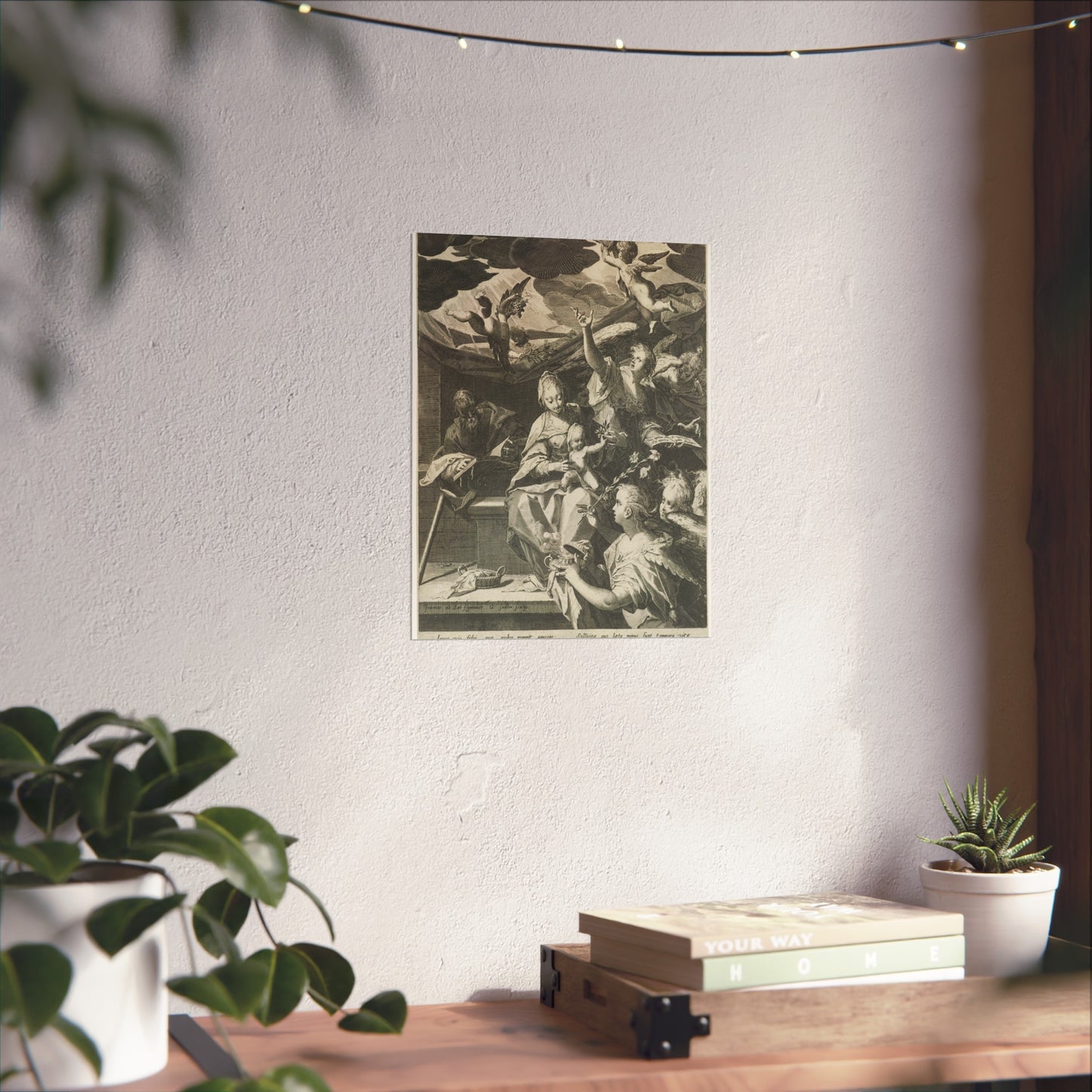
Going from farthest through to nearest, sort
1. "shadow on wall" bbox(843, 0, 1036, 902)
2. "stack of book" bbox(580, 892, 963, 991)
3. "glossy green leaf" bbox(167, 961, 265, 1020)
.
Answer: "shadow on wall" bbox(843, 0, 1036, 902)
"stack of book" bbox(580, 892, 963, 991)
"glossy green leaf" bbox(167, 961, 265, 1020)

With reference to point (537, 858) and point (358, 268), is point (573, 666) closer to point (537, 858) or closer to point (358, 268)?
point (537, 858)

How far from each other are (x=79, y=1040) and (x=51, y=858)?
130mm

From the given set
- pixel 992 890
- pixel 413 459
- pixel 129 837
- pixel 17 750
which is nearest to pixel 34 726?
pixel 17 750

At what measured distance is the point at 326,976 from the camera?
3.53 ft

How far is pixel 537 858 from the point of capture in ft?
4.46

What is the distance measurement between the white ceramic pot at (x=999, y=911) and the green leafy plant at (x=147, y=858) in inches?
25.1

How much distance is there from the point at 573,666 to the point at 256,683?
14.2 inches

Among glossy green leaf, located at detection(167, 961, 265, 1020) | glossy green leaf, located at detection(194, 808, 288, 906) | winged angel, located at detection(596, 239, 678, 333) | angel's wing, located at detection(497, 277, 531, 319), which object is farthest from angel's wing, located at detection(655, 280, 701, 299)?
glossy green leaf, located at detection(167, 961, 265, 1020)

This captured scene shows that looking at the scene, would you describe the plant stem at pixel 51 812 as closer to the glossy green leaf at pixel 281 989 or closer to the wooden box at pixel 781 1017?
the glossy green leaf at pixel 281 989

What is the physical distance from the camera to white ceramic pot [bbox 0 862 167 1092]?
3.12ft

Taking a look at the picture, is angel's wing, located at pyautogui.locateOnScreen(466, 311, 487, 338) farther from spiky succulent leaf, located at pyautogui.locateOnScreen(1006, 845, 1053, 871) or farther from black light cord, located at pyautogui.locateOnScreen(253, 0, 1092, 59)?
spiky succulent leaf, located at pyautogui.locateOnScreen(1006, 845, 1053, 871)

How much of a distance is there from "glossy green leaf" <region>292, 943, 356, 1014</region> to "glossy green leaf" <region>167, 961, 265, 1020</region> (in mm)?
158

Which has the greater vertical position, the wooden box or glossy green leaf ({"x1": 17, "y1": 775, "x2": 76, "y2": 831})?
glossy green leaf ({"x1": 17, "y1": 775, "x2": 76, "y2": 831})

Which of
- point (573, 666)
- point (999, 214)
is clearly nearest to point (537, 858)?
point (573, 666)
